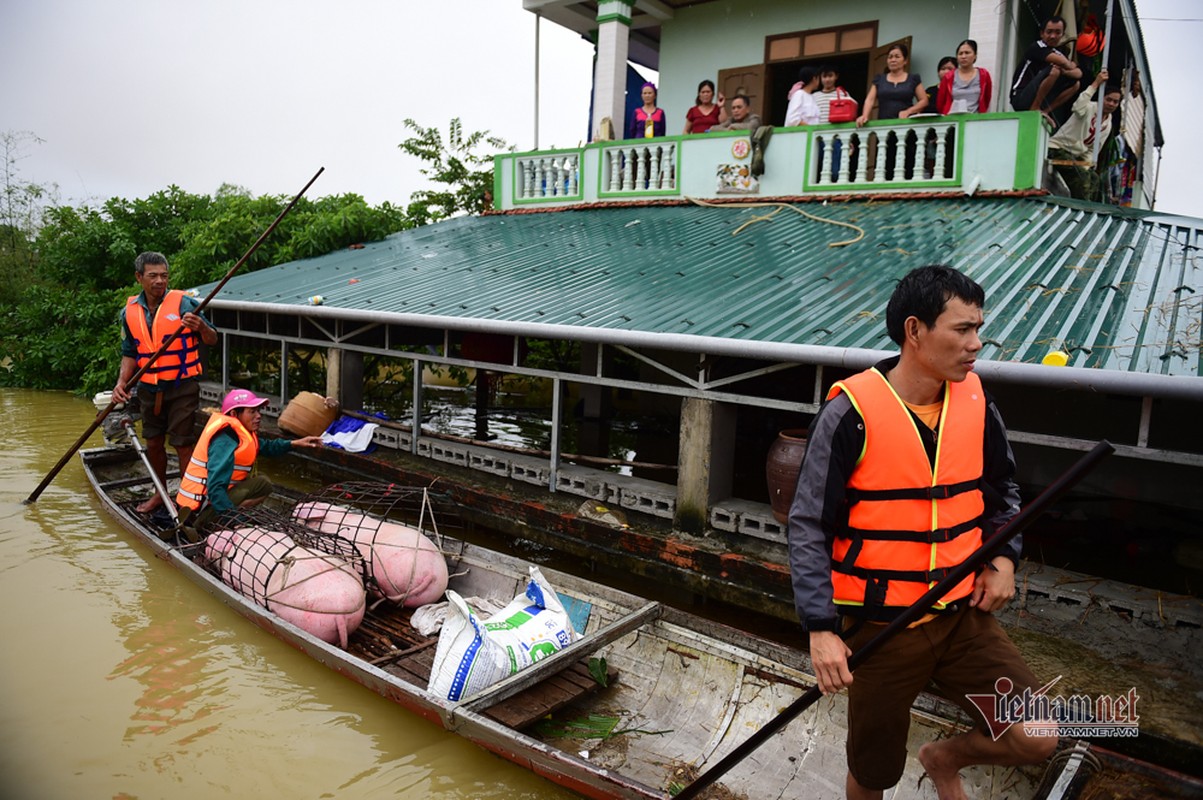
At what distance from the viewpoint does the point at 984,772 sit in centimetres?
372

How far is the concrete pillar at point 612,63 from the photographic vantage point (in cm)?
1201

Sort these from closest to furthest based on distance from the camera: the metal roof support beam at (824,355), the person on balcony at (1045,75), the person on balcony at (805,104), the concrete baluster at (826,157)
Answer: the metal roof support beam at (824,355), the person on balcony at (1045,75), the concrete baluster at (826,157), the person on balcony at (805,104)

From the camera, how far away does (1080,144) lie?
29.0 ft

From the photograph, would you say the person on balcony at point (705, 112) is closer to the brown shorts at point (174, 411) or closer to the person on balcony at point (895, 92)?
the person on balcony at point (895, 92)

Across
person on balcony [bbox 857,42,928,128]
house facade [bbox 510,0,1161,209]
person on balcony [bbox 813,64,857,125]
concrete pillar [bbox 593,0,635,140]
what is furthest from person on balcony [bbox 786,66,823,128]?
concrete pillar [bbox 593,0,635,140]

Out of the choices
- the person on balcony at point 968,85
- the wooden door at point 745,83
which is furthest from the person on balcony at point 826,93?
the wooden door at point 745,83

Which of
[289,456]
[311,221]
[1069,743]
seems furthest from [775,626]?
[311,221]

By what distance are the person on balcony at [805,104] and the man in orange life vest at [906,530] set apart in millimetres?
7971

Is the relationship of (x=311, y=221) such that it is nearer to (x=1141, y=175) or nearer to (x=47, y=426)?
(x=47, y=426)

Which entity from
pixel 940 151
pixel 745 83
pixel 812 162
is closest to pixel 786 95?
pixel 745 83

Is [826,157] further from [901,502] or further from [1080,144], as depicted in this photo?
[901,502]

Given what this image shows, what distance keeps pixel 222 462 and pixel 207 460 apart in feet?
0.58

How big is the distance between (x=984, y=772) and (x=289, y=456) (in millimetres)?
9075

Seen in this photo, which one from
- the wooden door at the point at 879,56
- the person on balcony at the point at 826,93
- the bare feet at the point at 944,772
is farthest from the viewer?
the wooden door at the point at 879,56
